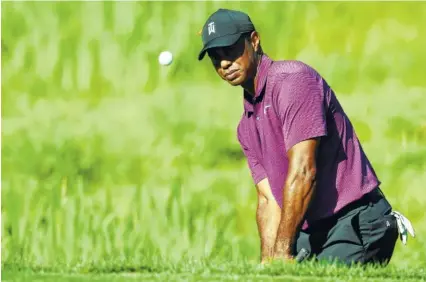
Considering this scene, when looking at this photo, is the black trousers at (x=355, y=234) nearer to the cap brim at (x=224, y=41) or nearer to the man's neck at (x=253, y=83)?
the man's neck at (x=253, y=83)

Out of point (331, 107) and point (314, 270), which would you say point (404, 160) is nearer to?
point (331, 107)

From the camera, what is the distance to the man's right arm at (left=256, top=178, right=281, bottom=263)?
7.44 m

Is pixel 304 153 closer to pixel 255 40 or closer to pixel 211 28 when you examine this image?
pixel 255 40

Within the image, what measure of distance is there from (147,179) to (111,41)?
1.57m

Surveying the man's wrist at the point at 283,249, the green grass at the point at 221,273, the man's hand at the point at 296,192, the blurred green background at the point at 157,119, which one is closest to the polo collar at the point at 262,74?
the man's hand at the point at 296,192

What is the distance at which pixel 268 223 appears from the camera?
750cm

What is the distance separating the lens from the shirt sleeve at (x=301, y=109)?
6.54 m

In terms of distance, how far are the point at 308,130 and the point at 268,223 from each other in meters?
1.13

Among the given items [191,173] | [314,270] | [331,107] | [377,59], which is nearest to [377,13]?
[377,59]

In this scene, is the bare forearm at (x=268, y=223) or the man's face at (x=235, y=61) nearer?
the man's face at (x=235, y=61)

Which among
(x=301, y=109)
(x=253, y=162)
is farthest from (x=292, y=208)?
(x=253, y=162)

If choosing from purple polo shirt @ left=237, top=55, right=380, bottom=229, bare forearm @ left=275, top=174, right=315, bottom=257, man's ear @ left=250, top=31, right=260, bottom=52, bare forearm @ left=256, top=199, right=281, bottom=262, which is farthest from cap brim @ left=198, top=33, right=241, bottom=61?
→ bare forearm @ left=256, top=199, right=281, bottom=262

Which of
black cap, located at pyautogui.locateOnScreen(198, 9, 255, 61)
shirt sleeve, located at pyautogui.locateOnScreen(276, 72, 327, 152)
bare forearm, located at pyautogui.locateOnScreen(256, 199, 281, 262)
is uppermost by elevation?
black cap, located at pyautogui.locateOnScreen(198, 9, 255, 61)

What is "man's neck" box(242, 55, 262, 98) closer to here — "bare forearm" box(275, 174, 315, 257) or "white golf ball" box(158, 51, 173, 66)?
"bare forearm" box(275, 174, 315, 257)
